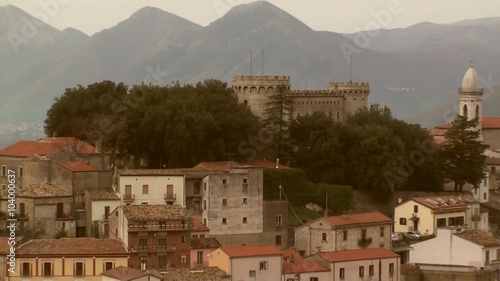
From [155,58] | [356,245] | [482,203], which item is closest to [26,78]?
[155,58]

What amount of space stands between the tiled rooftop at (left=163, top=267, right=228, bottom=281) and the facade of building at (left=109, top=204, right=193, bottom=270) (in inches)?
60.2

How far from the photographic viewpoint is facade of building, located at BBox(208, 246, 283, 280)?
57.1 metres

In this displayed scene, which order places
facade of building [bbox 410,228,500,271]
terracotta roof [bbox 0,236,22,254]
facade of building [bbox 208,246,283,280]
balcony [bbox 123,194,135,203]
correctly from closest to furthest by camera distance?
terracotta roof [bbox 0,236,22,254] < facade of building [bbox 208,246,283,280] < balcony [bbox 123,194,135,203] < facade of building [bbox 410,228,500,271]

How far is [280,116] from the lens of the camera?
74.2 metres

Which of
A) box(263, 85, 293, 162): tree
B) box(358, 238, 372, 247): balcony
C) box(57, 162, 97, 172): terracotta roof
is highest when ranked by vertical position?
box(263, 85, 293, 162): tree

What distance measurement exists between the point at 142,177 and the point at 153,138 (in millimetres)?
6104

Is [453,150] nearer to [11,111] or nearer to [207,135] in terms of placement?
[207,135]

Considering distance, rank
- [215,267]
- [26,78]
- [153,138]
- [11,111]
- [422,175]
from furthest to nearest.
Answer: [26,78] < [11,111] < [422,175] < [153,138] < [215,267]

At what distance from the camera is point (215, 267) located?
189 feet

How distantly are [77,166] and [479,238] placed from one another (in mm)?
21202

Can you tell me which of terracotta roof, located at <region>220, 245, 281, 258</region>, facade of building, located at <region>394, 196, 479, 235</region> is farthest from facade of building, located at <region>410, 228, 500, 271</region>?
terracotta roof, located at <region>220, 245, 281, 258</region>
